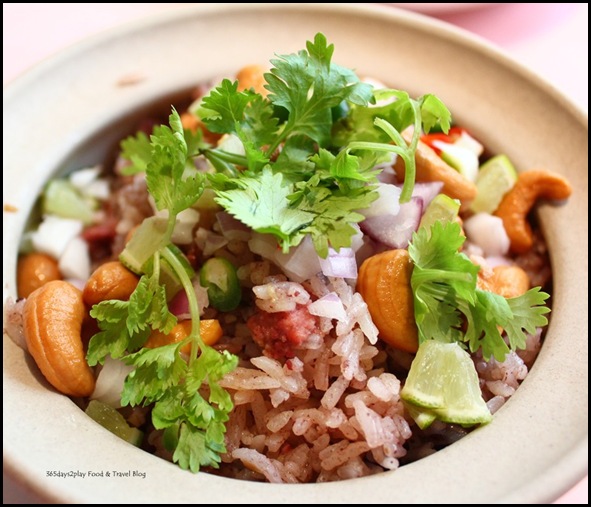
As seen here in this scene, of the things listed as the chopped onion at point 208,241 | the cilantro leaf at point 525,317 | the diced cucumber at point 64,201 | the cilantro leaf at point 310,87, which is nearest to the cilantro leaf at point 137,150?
the diced cucumber at point 64,201

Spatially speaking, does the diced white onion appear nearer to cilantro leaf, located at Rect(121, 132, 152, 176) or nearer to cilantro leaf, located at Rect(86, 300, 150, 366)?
cilantro leaf, located at Rect(121, 132, 152, 176)

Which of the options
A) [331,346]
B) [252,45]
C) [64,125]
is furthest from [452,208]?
[64,125]

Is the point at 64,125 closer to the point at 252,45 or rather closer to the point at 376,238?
the point at 252,45

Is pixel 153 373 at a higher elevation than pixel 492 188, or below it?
below

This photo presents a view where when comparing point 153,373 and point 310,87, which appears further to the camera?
point 310,87

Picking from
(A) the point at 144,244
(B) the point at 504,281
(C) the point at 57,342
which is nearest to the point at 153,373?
(C) the point at 57,342

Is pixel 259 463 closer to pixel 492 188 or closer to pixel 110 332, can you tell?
pixel 110 332

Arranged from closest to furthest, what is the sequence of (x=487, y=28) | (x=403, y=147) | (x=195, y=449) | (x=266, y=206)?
(x=195, y=449)
(x=266, y=206)
(x=403, y=147)
(x=487, y=28)
